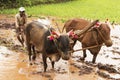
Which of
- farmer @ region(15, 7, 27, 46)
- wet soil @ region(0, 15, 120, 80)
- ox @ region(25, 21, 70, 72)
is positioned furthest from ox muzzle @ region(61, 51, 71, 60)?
farmer @ region(15, 7, 27, 46)

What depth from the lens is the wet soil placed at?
9.36m

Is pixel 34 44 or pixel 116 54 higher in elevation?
pixel 34 44

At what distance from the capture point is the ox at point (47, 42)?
802 cm

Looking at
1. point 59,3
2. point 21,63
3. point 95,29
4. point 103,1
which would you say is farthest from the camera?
point 103,1

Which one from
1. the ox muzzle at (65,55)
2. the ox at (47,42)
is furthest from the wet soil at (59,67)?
the ox muzzle at (65,55)

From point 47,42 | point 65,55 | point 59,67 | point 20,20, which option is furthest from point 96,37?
point 20,20

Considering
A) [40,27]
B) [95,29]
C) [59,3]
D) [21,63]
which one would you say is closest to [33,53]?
[21,63]

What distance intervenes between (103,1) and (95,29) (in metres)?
21.9

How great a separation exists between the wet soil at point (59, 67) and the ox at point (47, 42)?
45 cm

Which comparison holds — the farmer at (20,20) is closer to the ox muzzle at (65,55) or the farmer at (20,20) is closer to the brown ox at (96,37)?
the brown ox at (96,37)

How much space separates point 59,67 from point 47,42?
67.9 inches

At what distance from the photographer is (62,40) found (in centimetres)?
799

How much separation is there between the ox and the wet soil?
451mm

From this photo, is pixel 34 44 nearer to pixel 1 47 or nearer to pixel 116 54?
pixel 1 47
